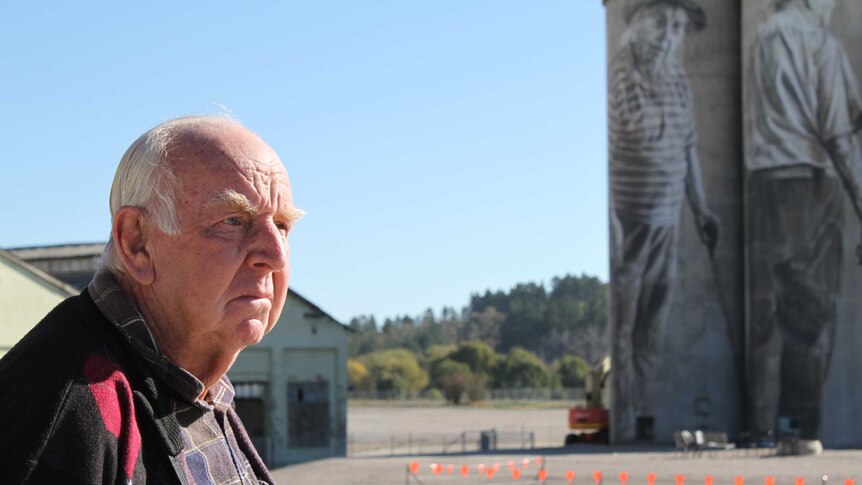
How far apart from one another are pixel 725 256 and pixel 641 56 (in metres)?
9.47

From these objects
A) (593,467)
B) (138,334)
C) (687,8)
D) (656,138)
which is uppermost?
(687,8)

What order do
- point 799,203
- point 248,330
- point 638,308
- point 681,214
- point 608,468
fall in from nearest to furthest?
point 248,330, point 608,468, point 799,203, point 681,214, point 638,308

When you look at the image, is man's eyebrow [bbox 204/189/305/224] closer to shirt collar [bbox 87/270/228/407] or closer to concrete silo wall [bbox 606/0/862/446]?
shirt collar [bbox 87/270/228/407]

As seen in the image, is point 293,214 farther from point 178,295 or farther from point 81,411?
point 81,411

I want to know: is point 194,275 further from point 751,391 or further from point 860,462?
point 751,391

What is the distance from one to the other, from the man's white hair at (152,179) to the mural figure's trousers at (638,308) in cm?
5476

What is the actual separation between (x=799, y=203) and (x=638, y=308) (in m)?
8.77

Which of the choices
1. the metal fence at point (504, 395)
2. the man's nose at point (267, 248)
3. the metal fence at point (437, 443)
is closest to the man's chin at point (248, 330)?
the man's nose at point (267, 248)

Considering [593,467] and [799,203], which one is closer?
[593,467]

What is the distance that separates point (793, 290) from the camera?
5225cm

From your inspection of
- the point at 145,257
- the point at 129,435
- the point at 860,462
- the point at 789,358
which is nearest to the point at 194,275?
the point at 145,257

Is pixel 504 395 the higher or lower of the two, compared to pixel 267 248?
lower

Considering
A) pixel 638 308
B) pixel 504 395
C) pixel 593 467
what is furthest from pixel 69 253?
pixel 504 395

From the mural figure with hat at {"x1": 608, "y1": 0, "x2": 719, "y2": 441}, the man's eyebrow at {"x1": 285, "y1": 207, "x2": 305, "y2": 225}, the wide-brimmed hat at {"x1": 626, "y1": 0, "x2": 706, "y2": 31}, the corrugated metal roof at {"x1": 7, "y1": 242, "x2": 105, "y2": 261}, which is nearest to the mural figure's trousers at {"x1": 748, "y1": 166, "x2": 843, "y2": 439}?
the mural figure with hat at {"x1": 608, "y1": 0, "x2": 719, "y2": 441}
